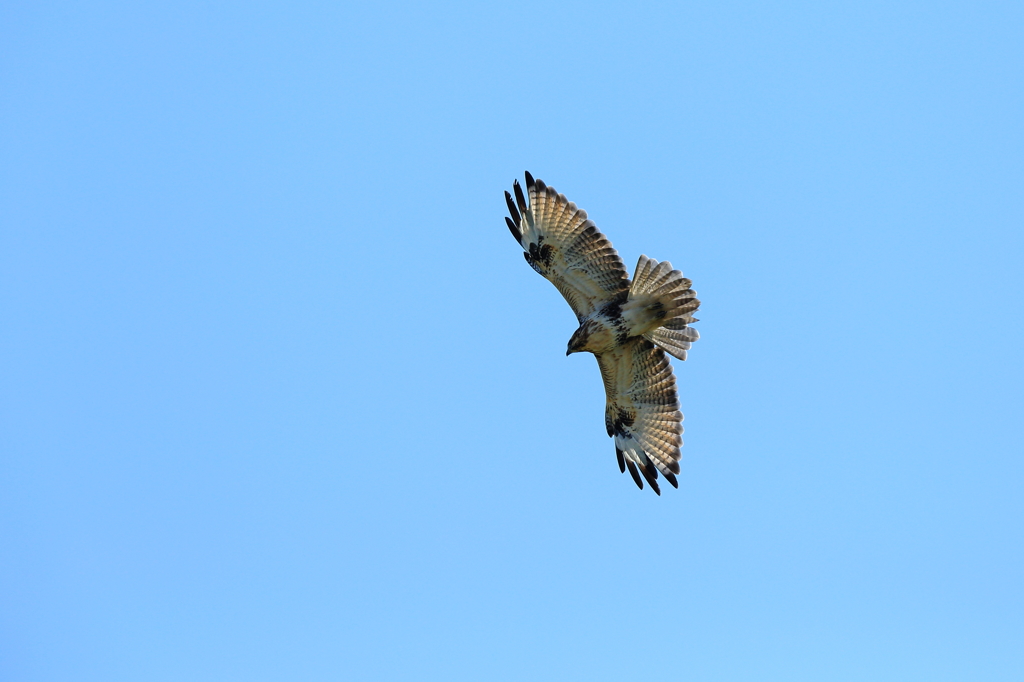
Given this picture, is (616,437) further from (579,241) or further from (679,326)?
(579,241)

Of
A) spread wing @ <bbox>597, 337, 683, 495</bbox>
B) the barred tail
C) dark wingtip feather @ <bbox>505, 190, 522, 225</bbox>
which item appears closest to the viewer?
the barred tail

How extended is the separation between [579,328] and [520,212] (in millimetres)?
1304

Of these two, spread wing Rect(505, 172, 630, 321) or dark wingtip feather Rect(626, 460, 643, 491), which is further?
dark wingtip feather Rect(626, 460, 643, 491)

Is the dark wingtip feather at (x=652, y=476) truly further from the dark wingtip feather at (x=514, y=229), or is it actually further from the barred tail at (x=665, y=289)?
the dark wingtip feather at (x=514, y=229)

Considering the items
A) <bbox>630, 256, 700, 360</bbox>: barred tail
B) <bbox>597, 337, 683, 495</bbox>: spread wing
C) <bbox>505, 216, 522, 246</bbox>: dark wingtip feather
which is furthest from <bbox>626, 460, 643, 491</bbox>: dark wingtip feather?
<bbox>505, 216, 522, 246</bbox>: dark wingtip feather

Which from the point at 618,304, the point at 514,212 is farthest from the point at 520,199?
the point at 618,304

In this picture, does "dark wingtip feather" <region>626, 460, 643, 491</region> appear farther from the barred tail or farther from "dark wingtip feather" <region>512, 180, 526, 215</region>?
"dark wingtip feather" <region>512, 180, 526, 215</region>

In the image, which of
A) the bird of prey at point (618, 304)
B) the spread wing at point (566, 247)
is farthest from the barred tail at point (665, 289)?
the spread wing at point (566, 247)

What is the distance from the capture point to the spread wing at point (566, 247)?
10320 mm

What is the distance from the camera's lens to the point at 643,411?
37.1ft

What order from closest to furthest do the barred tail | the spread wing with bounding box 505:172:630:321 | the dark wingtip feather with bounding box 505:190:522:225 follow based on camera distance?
1. the barred tail
2. the spread wing with bounding box 505:172:630:321
3. the dark wingtip feather with bounding box 505:190:522:225

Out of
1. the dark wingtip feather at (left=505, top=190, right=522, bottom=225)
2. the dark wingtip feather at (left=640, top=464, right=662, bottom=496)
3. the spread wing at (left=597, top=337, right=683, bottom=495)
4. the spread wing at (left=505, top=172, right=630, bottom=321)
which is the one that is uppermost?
the dark wingtip feather at (left=505, top=190, right=522, bottom=225)

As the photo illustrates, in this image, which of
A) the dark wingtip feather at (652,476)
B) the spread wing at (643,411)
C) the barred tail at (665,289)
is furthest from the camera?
the dark wingtip feather at (652,476)

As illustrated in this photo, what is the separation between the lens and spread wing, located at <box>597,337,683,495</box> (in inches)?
432
